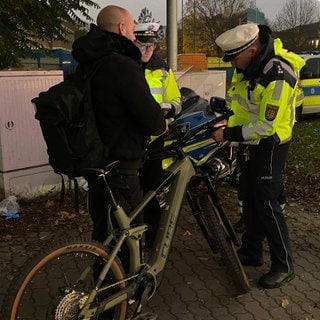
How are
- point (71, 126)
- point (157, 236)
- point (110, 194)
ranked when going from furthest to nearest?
point (157, 236)
point (110, 194)
point (71, 126)

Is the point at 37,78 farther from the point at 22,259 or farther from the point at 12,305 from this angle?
the point at 12,305

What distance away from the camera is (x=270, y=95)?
3311 mm

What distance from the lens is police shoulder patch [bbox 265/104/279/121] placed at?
3301mm

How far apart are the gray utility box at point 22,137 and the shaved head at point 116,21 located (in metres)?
2.75

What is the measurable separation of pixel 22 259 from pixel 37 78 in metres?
2.21

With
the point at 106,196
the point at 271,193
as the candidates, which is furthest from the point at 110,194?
the point at 271,193

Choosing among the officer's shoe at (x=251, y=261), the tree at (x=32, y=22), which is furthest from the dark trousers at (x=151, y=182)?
the tree at (x=32, y=22)

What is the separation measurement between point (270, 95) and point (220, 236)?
38.6 inches

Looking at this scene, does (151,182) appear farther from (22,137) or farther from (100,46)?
(22,137)

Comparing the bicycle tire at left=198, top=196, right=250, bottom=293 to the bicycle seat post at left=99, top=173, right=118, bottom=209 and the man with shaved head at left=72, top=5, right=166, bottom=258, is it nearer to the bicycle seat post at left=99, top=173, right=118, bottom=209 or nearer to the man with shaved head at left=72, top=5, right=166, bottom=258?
the man with shaved head at left=72, top=5, right=166, bottom=258

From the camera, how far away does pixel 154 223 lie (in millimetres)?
3928

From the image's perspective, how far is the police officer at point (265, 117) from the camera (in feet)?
11.0

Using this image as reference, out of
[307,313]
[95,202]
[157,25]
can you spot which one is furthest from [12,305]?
[157,25]

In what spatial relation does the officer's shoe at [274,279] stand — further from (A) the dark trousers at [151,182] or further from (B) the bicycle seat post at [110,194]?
(B) the bicycle seat post at [110,194]
